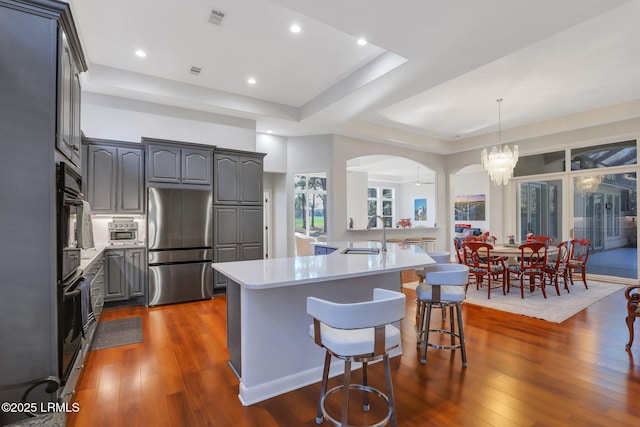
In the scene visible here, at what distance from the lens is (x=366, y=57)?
407 centimetres

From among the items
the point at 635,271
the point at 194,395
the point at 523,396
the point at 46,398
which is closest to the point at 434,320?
the point at 523,396

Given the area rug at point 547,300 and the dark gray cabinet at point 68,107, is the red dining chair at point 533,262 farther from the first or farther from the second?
the dark gray cabinet at point 68,107

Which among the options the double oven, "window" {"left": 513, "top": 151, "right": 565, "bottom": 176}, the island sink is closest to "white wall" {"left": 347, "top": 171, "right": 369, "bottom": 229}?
"window" {"left": 513, "top": 151, "right": 565, "bottom": 176}

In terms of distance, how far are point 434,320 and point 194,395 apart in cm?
286

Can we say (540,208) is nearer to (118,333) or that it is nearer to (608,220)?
(608,220)

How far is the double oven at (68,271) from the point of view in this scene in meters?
1.88

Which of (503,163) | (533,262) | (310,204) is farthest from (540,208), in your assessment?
A: (310,204)

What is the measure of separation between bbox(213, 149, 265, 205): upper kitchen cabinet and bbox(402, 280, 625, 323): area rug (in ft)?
10.9

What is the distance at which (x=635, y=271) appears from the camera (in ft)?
19.1

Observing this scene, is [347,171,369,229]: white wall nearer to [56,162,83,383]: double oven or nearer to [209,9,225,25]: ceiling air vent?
[209,9,225,25]: ceiling air vent

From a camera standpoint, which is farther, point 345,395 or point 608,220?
point 608,220

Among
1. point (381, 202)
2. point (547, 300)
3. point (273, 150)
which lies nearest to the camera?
point (547, 300)

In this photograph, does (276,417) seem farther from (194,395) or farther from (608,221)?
(608,221)

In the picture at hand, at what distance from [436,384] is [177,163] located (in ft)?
14.5
